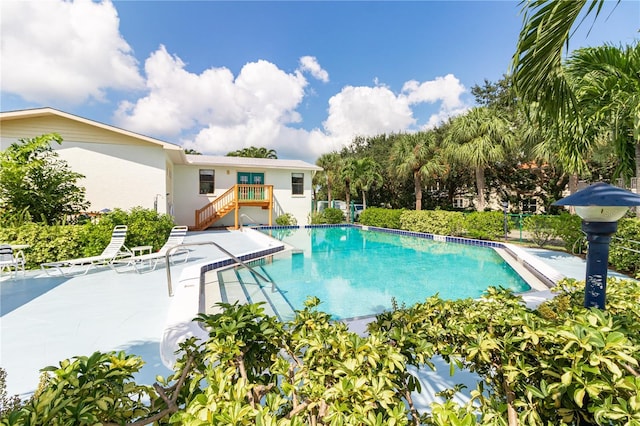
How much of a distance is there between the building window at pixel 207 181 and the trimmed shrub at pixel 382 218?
1056cm

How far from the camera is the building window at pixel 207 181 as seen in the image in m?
19.5

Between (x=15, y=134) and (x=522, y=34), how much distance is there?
1669cm

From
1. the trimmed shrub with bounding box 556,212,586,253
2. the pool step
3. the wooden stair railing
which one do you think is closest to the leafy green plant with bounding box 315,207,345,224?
the wooden stair railing

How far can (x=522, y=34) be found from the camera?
2697 mm

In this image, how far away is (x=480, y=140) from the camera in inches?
635

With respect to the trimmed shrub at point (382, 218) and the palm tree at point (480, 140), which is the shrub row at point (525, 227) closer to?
the trimmed shrub at point (382, 218)

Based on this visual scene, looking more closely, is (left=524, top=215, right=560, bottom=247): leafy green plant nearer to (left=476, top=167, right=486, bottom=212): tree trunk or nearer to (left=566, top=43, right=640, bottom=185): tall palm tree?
(left=476, top=167, right=486, bottom=212): tree trunk

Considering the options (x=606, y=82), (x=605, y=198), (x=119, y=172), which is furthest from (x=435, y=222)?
(x=119, y=172)

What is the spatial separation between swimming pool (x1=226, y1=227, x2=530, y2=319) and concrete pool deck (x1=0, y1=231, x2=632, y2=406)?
2038mm

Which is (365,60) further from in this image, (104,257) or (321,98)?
(104,257)

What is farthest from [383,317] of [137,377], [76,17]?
[76,17]

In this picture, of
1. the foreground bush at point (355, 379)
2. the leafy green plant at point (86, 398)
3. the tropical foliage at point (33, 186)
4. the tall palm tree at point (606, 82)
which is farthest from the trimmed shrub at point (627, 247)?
the tropical foliage at point (33, 186)

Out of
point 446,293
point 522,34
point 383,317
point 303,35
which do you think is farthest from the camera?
point 303,35

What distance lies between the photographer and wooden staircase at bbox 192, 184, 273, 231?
728 inches
